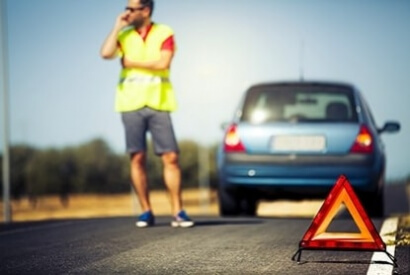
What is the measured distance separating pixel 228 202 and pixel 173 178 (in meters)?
1.93

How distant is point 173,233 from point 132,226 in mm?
937

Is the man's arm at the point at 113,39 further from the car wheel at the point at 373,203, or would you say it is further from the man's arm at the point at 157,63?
the car wheel at the point at 373,203

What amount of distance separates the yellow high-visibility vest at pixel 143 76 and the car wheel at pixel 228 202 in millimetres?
2046

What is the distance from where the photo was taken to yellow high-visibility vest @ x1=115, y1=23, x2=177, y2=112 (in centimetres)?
916

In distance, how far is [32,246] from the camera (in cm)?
754

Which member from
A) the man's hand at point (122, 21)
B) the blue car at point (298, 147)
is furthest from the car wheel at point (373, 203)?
the man's hand at point (122, 21)

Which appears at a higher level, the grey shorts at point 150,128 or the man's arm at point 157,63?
the man's arm at point 157,63

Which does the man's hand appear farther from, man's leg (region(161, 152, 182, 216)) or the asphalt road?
the asphalt road

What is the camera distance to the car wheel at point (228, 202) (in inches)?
433

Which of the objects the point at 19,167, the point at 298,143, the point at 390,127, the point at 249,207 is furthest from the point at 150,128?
the point at 19,167

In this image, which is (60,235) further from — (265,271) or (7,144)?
(7,144)

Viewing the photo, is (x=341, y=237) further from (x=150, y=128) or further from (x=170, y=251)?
(x=150, y=128)

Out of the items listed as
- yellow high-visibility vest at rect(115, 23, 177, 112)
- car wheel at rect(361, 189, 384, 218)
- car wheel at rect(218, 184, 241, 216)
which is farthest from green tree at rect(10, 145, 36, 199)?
yellow high-visibility vest at rect(115, 23, 177, 112)

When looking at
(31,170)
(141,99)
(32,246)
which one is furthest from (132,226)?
(31,170)
